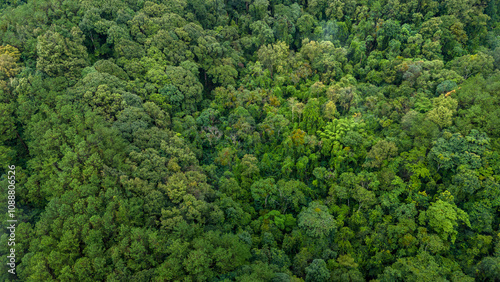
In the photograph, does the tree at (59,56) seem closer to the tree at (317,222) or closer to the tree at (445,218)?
the tree at (317,222)

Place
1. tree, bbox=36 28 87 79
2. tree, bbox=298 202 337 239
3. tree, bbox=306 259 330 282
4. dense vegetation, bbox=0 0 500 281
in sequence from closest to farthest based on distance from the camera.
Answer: dense vegetation, bbox=0 0 500 281, tree, bbox=306 259 330 282, tree, bbox=298 202 337 239, tree, bbox=36 28 87 79

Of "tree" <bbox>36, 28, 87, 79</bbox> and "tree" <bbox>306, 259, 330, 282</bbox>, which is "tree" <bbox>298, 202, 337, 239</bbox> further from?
"tree" <bbox>36, 28, 87, 79</bbox>

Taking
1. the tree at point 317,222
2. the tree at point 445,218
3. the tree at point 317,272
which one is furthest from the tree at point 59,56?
the tree at point 445,218

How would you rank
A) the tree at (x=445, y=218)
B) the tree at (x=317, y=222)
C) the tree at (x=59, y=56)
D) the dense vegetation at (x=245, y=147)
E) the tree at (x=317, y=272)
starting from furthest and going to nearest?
the tree at (x=59, y=56)
the tree at (x=317, y=222)
the tree at (x=445, y=218)
the tree at (x=317, y=272)
the dense vegetation at (x=245, y=147)

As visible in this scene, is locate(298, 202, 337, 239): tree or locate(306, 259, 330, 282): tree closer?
locate(306, 259, 330, 282): tree

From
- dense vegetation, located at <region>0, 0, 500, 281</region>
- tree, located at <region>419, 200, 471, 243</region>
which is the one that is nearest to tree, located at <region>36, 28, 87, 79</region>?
dense vegetation, located at <region>0, 0, 500, 281</region>

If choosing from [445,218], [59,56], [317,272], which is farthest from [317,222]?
[59,56]

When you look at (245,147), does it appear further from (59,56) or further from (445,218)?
(59,56)

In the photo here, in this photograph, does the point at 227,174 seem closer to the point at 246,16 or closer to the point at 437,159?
the point at 437,159

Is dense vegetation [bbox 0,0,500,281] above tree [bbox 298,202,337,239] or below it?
above

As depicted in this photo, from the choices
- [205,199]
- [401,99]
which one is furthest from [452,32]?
[205,199]
